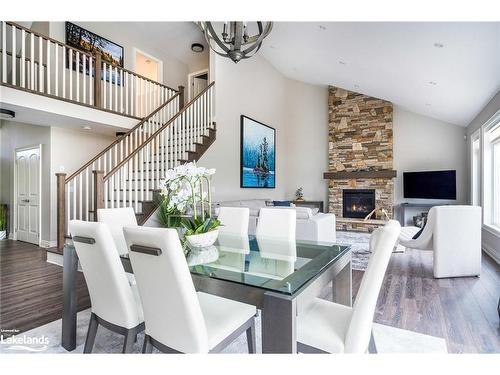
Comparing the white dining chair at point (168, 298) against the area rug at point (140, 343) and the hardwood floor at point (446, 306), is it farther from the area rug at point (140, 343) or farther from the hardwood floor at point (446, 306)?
the hardwood floor at point (446, 306)

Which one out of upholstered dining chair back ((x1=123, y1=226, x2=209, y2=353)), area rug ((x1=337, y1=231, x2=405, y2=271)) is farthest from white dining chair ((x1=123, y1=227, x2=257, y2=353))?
area rug ((x1=337, y1=231, x2=405, y2=271))

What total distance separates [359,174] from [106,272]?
6.79 metres

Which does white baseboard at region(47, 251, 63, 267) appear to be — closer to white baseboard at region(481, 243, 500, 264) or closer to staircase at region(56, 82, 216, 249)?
staircase at region(56, 82, 216, 249)

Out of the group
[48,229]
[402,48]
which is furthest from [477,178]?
[48,229]

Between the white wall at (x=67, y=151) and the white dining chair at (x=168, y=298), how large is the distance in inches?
186

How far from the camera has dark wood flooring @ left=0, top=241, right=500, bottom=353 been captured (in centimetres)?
211

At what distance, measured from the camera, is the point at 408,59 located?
152 inches

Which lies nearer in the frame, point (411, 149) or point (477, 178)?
point (477, 178)

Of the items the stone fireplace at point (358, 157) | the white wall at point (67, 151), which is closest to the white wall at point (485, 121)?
the stone fireplace at point (358, 157)

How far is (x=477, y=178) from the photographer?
207 inches

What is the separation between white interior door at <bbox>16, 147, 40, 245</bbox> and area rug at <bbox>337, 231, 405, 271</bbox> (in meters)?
5.55

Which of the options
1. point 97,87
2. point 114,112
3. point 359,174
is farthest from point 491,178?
point 97,87
